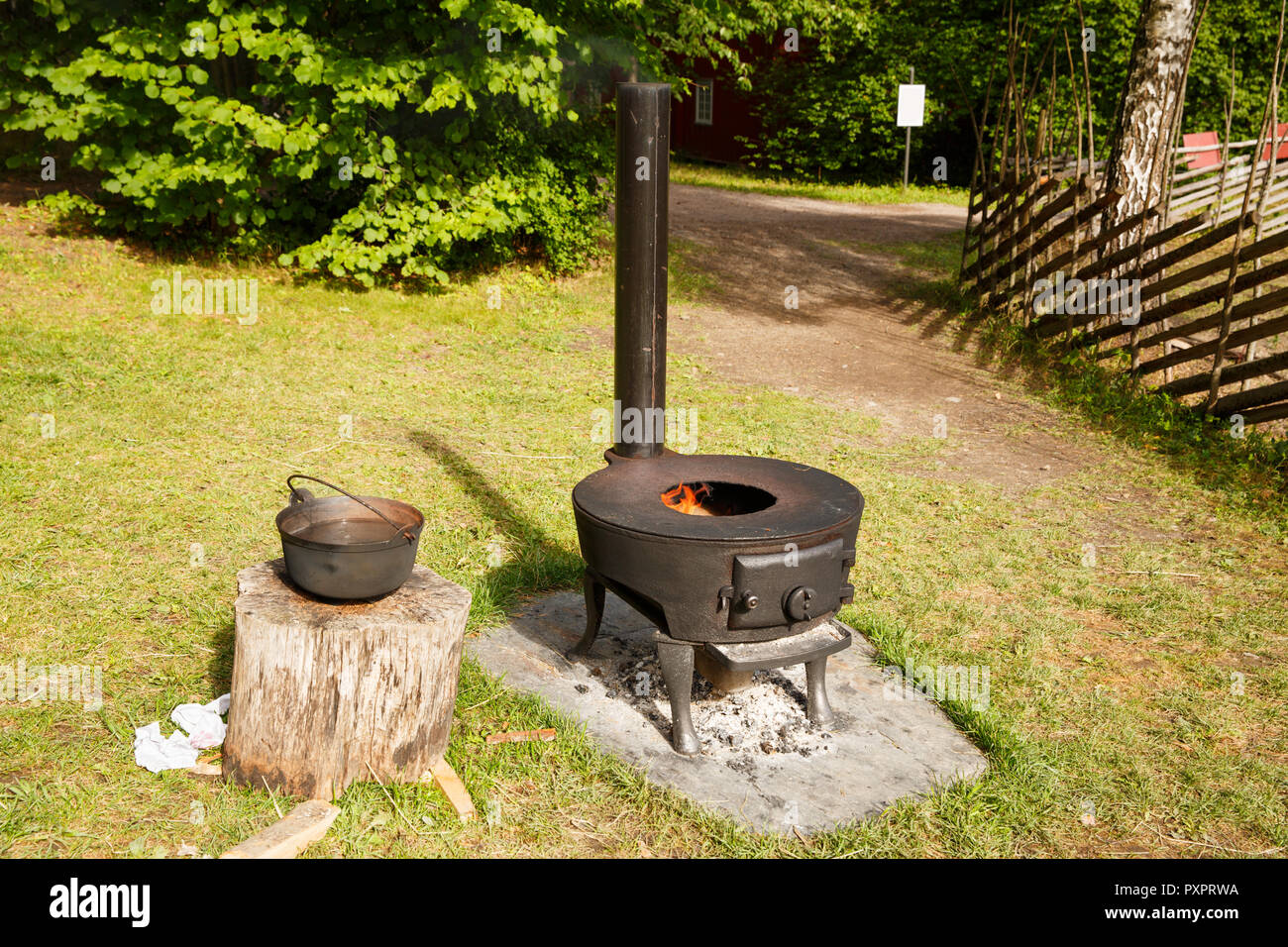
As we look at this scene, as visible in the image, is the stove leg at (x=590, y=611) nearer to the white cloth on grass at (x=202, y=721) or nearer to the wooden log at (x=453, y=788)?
the wooden log at (x=453, y=788)

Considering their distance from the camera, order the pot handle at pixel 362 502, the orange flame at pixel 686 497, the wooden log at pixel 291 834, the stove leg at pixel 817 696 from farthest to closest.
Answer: the orange flame at pixel 686 497
the stove leg at pixel 817 696
the pot handle at pixel 362 502
the wooden log at pixel 291 834

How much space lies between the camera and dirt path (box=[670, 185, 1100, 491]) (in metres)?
7.54

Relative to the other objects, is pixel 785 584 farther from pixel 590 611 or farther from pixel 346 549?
pixel 346 549

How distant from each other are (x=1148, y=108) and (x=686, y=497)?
7.06 m

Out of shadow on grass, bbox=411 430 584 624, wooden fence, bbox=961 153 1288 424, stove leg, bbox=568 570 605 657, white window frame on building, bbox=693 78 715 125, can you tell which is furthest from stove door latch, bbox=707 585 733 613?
white window frame on building, bbox=693 78 715 125

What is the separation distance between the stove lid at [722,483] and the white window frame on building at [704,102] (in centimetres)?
2217

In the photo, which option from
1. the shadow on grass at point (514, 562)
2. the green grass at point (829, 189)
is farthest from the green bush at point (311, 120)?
the green grass at point (829, 189)

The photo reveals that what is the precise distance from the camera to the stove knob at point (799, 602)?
3430mm

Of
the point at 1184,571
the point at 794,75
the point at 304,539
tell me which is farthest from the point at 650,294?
the point at 794,75

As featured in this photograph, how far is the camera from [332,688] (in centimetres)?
324

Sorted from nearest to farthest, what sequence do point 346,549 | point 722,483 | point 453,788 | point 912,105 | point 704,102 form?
point 346,549, point 453,788, point 722,483, point 912,105, point 704,102

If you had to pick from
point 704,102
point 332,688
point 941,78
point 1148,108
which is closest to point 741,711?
point 332,688

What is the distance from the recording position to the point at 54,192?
1042 centimetres

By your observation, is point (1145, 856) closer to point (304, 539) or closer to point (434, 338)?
point (304, 539)
